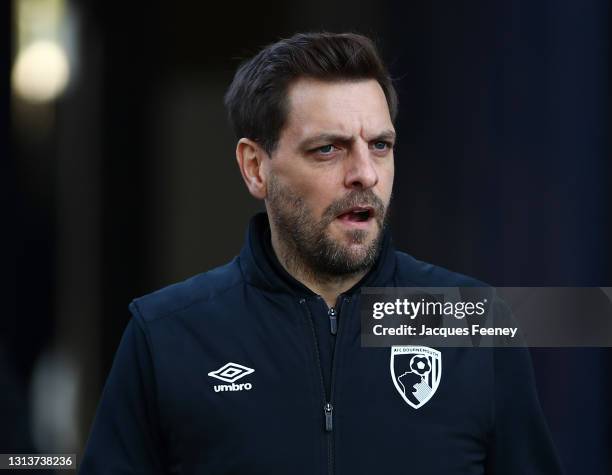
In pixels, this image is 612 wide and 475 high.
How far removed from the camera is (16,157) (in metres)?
5.05

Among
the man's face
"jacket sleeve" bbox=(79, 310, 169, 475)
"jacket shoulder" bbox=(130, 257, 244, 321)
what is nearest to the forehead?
the man's face

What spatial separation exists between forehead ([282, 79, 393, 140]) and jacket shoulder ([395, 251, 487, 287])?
41 cm

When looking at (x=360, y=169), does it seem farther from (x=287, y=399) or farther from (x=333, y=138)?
(x=287, y=399)

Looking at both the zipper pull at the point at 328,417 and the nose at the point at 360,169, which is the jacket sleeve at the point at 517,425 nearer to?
the zipper pull at the point at 328,417

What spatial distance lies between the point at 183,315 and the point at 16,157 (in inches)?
97.0

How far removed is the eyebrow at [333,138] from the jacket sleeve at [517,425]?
0.66 meters

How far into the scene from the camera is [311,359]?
278cm

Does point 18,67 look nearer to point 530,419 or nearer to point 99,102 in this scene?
point 99,102

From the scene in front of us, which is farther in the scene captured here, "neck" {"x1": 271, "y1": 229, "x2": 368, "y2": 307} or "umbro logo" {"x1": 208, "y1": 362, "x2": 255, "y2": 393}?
"neck" {"x1": 271, "y1": 229, "x2": 368, "y2": 307}

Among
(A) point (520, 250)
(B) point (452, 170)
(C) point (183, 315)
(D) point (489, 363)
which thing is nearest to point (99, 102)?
(B) point (452, 170)

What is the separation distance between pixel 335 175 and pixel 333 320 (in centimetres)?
39

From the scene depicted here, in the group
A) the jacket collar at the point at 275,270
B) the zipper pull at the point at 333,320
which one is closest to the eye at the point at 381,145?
the jacket collar at the point at 275,270

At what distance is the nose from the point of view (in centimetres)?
279

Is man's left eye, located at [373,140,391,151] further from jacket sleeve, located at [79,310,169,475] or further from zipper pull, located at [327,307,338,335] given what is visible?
jacket sleeve, located at [79,310,169,475]
